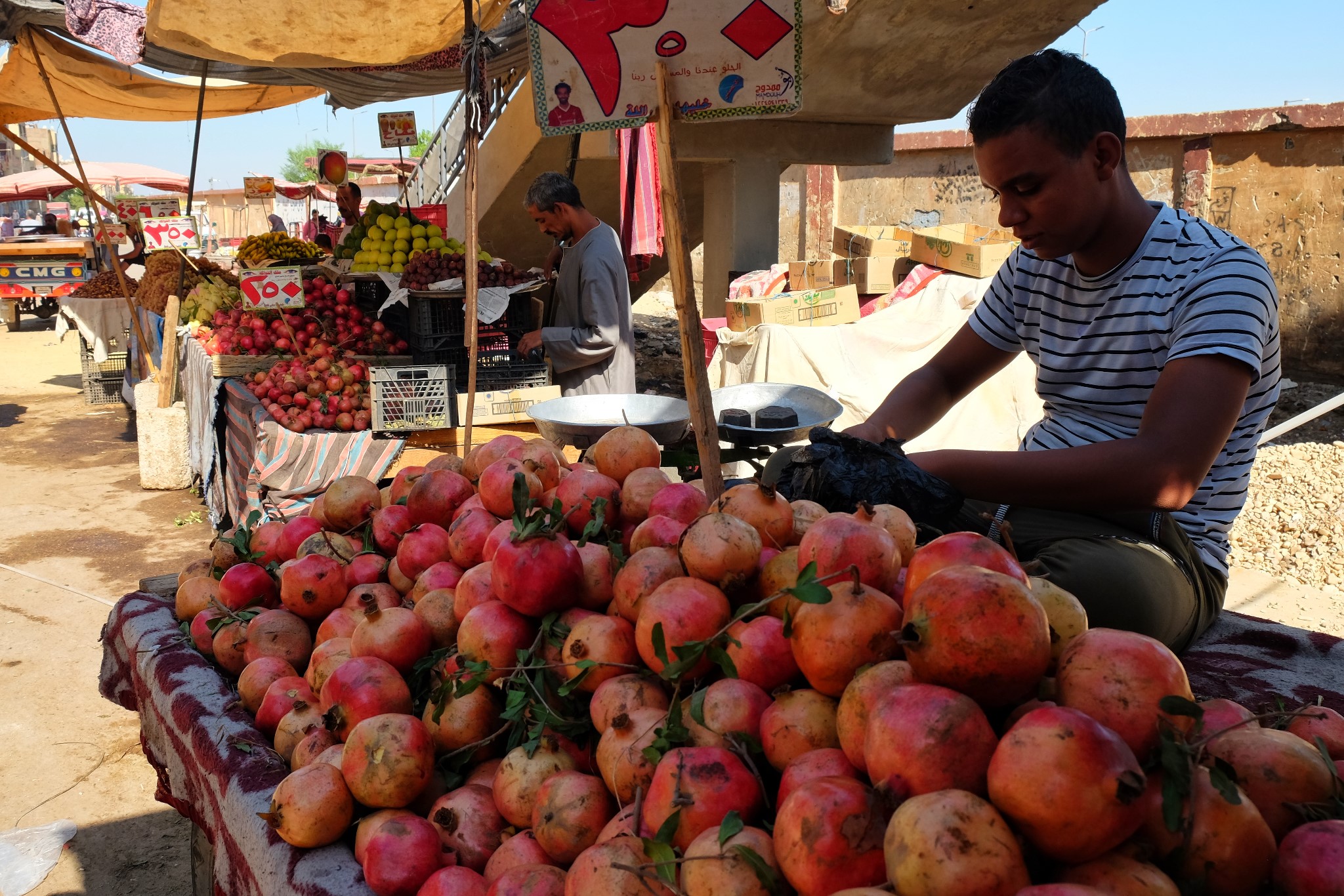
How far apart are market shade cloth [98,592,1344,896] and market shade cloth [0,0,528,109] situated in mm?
5809

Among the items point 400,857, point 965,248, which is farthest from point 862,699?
point 965,248

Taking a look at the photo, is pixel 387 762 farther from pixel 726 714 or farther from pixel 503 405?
pixel 503 405

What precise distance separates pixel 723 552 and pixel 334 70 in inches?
287

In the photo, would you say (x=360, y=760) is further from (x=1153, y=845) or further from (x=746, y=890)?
(x=1153, y=845)

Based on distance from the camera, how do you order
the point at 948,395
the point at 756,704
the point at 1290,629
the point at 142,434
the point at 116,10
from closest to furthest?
the point at 756,704
the point at 1290,629
the point at 948,395
the point at 116,10
the point at 142,434

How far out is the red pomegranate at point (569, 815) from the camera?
4.41 feet

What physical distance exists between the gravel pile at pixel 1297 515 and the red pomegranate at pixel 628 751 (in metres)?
5.06

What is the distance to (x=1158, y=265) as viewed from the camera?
222 centimetres

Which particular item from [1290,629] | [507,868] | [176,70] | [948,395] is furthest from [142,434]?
[1290,629]

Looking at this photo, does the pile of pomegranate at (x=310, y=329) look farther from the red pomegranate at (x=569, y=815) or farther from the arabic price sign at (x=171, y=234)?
the red pomegranate at (x=569, y=815)

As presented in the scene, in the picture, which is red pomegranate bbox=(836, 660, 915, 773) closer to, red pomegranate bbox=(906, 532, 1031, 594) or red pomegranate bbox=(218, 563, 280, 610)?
red pomegranate bbox=(906, 532, 1031, 594)

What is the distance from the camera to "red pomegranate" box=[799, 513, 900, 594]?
1402mm

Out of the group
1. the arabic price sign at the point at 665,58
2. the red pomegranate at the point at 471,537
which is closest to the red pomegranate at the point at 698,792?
the red pomegranate at the point at 471,537

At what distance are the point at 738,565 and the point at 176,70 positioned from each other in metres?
8.06
